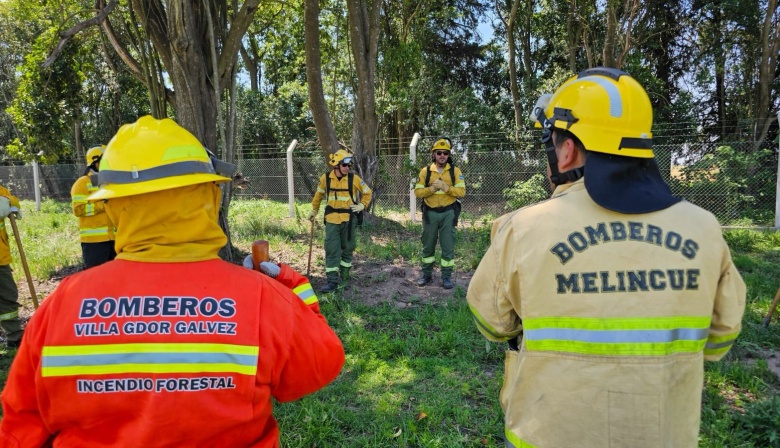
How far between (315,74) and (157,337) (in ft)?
28.2

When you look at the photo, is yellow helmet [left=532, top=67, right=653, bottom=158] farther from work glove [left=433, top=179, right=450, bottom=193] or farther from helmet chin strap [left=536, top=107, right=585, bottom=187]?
work glove [left=433, top=179, right=450, bottom=193]

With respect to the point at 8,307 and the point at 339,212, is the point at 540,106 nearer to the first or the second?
the point at 339,212

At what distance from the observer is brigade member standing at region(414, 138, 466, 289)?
6465 millimetres

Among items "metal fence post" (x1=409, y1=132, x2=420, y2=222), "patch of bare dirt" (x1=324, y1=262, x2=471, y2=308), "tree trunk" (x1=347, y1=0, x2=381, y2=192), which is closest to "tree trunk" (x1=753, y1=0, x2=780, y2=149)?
"metal fence post" (x1=409, y1=132, x2=420, y2=222)

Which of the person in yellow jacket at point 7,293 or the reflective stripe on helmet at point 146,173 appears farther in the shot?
the person in yellow jacket at point 7,293

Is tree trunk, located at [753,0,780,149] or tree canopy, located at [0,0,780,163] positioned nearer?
tree canopy, located at [0,0,780,163]

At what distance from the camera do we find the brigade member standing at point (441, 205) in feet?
21.2

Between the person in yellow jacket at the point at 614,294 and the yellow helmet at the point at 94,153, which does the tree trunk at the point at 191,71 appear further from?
the person in yellow jacket at the point at 614,294

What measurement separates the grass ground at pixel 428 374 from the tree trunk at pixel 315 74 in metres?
2.81

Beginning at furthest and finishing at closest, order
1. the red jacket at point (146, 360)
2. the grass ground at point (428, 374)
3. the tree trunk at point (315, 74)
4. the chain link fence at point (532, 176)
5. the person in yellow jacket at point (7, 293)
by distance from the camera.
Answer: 1. the chain link fence at point (532, 176)
2. the tree trunk at point (315, 74)
3. the person in yellow jacket at point (7, 293)
4. the grass ground at point (428, 374)
5. the red jacket at point (146, 360)

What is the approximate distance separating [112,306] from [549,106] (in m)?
1.41

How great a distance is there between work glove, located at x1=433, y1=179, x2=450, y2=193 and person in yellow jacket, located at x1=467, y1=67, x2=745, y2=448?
4945mm

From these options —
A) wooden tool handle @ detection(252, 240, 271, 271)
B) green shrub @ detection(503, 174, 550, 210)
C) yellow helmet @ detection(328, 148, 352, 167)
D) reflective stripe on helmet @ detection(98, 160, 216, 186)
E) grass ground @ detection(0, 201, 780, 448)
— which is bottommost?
grass ground @ detection(0, 201, 780, 448)

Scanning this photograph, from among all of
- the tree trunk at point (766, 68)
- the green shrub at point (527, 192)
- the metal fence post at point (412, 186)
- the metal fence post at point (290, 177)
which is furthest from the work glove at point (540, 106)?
the tree trunk at point (766, 68)
